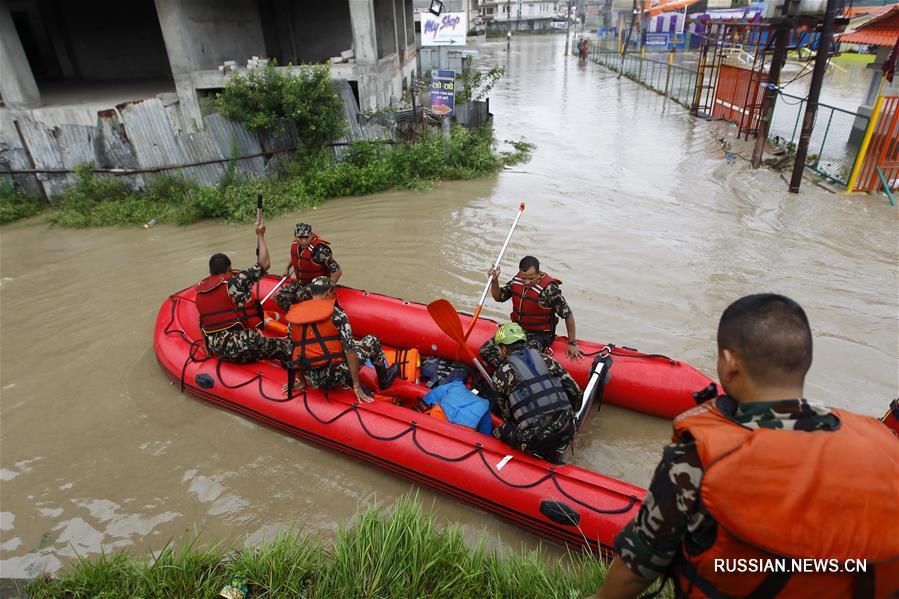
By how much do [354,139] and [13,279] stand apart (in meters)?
5.90

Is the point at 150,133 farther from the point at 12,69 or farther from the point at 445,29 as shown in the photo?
the point at 445,29

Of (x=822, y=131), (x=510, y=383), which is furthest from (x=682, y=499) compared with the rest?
(x=822, y=131)

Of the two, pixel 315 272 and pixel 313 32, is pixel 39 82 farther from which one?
pixel 315 272

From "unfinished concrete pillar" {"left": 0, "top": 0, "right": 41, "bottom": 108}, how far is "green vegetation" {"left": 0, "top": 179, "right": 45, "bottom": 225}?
59.0 inches

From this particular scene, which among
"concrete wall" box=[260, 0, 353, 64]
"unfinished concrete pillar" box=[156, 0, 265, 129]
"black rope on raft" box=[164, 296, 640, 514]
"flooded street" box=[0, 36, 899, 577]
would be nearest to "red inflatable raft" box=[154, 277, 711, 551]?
"black rope on raft" box=[164, 296, 640, 514]

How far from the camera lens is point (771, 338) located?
Answer: 1.33 meters

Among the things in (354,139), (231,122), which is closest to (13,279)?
(231,122)

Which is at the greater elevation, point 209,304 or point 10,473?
point 209,304

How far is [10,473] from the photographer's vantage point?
13.6 ft

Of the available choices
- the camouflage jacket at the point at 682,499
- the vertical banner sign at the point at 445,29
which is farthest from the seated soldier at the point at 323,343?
the vertical banner sign at the point at 445,29

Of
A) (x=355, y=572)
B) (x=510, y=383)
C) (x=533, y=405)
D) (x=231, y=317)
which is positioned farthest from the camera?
(x=231, y=317)

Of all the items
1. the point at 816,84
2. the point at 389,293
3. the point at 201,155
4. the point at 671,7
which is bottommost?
the point at 389,293

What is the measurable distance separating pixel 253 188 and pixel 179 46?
9.21 ft

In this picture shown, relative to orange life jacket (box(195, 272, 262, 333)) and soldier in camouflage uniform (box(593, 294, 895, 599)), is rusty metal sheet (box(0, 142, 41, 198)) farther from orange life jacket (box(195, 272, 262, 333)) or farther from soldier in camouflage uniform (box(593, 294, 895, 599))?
soldier in camouflage uniform (box(593, 294, 895, 599))
